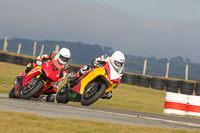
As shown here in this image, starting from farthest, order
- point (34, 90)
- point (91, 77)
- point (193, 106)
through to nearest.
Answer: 1. point (193, 106)
2. point (91, 77)
3. point (34, 90)

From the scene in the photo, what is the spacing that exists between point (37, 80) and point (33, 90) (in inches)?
13.8

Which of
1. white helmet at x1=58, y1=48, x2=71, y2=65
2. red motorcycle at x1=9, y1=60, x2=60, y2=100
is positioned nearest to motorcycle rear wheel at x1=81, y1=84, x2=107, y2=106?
red motorcycle at x1=9, y1=60, x2=60, y2=100

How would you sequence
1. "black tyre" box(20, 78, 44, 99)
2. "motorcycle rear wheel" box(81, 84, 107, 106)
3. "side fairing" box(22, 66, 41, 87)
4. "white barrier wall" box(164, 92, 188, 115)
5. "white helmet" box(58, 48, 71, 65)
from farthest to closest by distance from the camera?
"white barrier wall" box(164, 92, 188, 115)
"white helmet" box(58, 48, 71, 65)
"side fairing" box(22, 66, 41, 87)
"black tyre" box(20, 78, 44, 99)
"motorcycle rear wheel" box(81, 84, 107, 106)

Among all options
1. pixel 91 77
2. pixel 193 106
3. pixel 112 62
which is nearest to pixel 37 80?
pixel 91 77

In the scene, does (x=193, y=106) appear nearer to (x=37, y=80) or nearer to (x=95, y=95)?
(x=95, y=95)

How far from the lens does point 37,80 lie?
10945 millimetres

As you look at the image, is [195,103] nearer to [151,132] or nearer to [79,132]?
[151,132]

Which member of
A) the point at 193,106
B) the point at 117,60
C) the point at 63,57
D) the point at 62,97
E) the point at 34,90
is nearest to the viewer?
the point at 34,90

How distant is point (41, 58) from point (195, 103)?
18.4 feet

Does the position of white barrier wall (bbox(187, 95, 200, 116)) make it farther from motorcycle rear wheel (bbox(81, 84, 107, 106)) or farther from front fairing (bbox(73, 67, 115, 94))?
motorcycle rear wheel (bbox(81, 84, 107, 106))

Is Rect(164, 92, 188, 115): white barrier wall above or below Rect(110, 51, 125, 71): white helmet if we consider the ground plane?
below

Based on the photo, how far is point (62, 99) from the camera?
11867 mm

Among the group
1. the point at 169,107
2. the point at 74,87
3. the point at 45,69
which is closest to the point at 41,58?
the point at 45,69

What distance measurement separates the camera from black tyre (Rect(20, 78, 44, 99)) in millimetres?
10703
